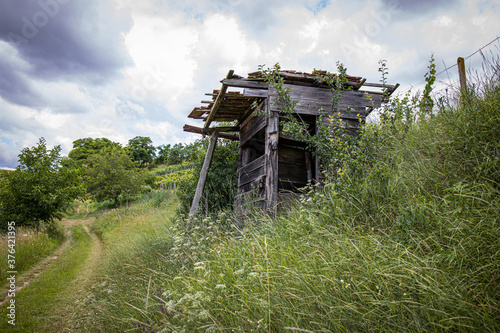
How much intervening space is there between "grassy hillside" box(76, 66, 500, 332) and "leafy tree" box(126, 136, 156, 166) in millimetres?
47153

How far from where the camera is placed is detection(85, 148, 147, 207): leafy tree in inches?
790

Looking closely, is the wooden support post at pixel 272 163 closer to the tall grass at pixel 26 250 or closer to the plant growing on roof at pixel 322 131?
the plant growing on roof at pixel 322 131

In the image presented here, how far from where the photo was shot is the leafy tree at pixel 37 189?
10.7m

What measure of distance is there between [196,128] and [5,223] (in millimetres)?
8981

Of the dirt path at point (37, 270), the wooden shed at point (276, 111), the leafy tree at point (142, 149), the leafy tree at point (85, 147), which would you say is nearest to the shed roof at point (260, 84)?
the wooden shed at point (276, 111)

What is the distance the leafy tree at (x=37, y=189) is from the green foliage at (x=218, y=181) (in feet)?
18.6

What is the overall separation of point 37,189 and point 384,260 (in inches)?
511

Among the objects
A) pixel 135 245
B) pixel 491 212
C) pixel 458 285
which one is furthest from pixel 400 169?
pixel 135 245

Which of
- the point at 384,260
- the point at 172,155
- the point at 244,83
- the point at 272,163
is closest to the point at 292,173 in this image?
the point at 272,163

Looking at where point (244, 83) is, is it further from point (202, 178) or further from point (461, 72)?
point (461, 72)

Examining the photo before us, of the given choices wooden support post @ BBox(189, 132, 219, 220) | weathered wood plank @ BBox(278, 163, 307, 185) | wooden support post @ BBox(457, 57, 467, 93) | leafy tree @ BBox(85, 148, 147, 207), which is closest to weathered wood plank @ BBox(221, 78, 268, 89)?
wooden support post @ BBox(189, 132, 219, 220)

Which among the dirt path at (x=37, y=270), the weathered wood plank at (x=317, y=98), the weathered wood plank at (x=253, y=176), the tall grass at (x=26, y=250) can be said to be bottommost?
the dirt path at (x=37, y=270)

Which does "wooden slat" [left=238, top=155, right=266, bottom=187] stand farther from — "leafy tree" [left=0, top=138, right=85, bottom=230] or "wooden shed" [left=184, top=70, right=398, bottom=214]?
"leafy tree" [left=0, top=138, right=85, bottom=230]

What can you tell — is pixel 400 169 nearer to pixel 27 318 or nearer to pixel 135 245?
pixel 135 245
